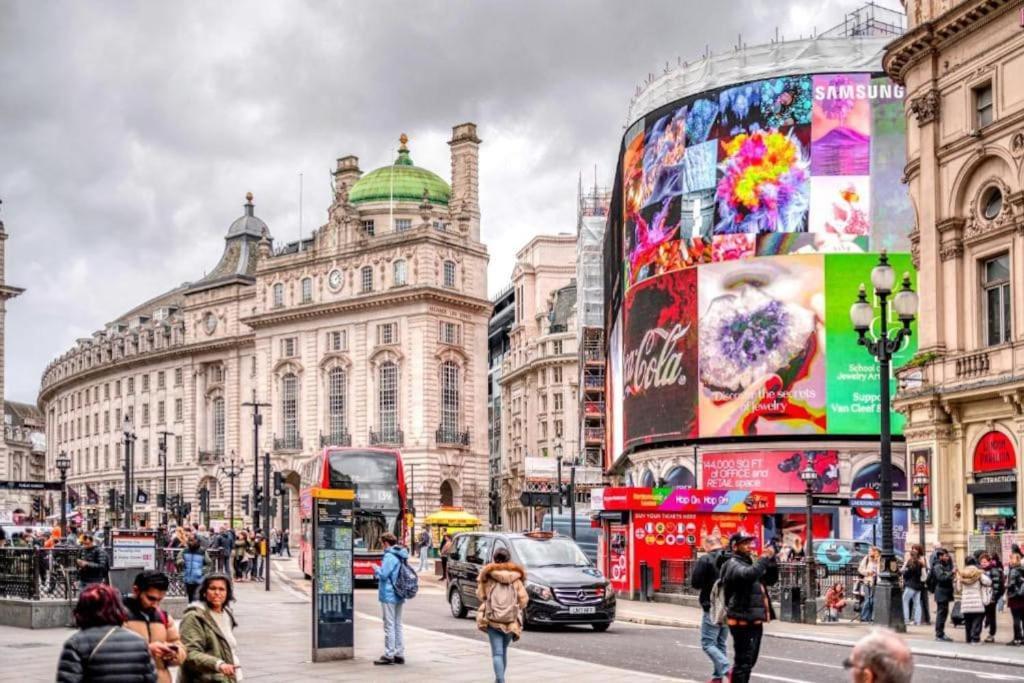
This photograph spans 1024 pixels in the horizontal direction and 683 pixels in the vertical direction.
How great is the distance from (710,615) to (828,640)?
9.16 metres

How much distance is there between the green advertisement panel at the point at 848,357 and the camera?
58.6m

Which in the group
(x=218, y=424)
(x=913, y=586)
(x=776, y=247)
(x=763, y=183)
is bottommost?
(x=913, y=586)

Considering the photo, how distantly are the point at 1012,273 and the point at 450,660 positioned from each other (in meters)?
18.7

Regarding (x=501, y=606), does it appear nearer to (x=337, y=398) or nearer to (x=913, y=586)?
(x=913, y=586)

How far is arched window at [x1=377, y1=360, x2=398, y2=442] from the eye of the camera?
94.7 meters

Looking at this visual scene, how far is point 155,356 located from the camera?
388 feet

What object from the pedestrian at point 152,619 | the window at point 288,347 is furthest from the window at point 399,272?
the pedestrian at point 152,619

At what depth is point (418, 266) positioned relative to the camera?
9350 centimetres

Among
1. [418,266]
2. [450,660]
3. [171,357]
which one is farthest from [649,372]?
[171,357]

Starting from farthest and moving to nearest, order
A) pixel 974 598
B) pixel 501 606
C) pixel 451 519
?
pixel 451 519
pixel 974 598
pixel 501 606

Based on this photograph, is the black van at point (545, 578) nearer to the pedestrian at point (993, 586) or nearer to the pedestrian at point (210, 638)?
the pedestrian at point (993, 586)

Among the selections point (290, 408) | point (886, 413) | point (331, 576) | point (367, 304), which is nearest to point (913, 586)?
point (886, 413)

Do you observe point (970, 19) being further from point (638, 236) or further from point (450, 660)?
point (638, 236)

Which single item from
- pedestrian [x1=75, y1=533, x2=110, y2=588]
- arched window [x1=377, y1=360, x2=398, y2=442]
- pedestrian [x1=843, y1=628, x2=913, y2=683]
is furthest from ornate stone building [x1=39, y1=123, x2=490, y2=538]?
pedestrian [x1=843, y1=628, x2=913, y2=683]
